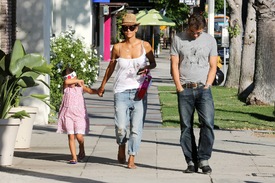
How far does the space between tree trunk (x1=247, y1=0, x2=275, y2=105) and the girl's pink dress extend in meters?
9.36

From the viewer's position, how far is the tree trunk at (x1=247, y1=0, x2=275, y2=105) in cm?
1981

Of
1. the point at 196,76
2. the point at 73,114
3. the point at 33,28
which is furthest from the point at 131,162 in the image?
the point at 33,28

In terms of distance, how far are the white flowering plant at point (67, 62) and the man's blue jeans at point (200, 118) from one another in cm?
752

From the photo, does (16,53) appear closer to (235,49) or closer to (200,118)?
(200,118)

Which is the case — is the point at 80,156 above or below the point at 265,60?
below

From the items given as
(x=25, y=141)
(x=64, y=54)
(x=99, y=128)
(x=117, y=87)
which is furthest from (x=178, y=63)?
(x=64, y=54)

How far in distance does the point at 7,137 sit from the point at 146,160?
1993 mm

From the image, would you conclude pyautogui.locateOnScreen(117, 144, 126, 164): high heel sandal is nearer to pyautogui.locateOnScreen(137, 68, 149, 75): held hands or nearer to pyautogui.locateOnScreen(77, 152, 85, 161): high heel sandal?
pyautogui.locateOnScreen(77, 152, 85, 161): high heel sandal

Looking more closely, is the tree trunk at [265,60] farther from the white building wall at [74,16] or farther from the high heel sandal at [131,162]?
the high heel sandal at [131,162]

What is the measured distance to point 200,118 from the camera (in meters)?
10.2

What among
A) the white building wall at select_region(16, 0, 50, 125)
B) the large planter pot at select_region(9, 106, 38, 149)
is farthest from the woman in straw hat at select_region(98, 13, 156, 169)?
the white building wall at select_region(16, 0, 50, 125)

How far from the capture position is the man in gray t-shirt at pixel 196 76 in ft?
33.3

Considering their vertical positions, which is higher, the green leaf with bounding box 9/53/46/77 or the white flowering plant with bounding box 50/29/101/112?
the green leaf with bounding box 9/53/46/77

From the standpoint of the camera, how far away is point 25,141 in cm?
1262
